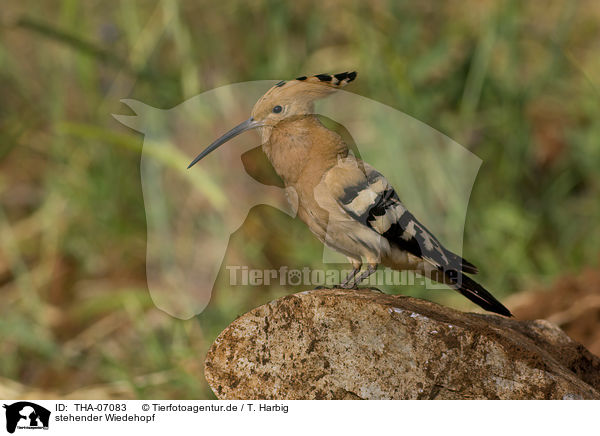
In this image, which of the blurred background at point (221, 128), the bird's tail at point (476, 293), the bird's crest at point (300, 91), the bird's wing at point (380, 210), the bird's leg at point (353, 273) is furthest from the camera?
the blurred background at point (221, 128)

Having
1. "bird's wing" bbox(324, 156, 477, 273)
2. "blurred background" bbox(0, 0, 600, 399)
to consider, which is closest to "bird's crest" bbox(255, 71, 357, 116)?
"bird's wing" bbox(324, 156, 477, 273)

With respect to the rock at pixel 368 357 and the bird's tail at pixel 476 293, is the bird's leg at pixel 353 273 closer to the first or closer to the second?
the rock at pixel 368 357

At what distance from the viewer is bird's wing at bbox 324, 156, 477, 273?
7.25 ft

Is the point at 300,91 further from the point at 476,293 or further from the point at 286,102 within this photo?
the point at 476,293

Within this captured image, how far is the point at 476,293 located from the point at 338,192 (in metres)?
0.55

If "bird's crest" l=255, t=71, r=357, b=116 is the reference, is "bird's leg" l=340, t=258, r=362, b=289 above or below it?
below

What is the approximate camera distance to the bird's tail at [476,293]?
2325 millimetres

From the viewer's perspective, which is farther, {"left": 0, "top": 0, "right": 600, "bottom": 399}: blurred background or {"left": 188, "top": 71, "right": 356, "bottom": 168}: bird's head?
{"left": 0, "top": 0, "right": 600, "bottom": 399}: blurred background

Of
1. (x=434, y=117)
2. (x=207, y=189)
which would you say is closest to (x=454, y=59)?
(x=434, y=117)

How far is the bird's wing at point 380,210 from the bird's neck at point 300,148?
0.18 feet

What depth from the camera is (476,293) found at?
7.63 feet
